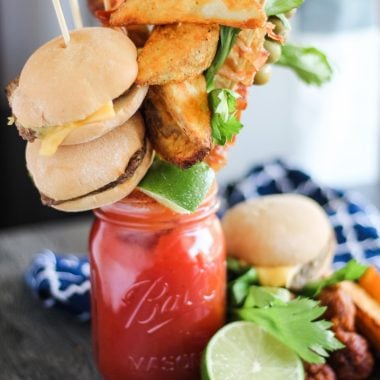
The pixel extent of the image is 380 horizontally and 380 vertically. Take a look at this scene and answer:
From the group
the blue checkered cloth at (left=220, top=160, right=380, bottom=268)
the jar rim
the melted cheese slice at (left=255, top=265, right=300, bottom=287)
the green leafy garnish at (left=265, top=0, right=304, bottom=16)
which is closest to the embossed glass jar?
the jar rim

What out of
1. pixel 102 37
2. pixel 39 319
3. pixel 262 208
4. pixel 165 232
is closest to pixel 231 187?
pixel 262 208

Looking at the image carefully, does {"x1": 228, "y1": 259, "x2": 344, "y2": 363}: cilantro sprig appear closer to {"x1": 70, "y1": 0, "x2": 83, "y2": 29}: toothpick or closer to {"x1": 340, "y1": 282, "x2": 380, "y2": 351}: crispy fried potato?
{"x1": 340, "y1": 282, "x2": 380, "y2": 351}: crispy fried potato

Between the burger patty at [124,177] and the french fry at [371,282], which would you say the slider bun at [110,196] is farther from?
the french fry at [371,282]

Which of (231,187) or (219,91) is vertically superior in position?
(219,91)

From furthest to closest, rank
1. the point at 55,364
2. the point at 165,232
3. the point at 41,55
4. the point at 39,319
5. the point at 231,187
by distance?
1. the point at 231,187
2. the point at 39,319
3. the point at 55,364
4. the point at 165,232
5. the point at 41,55

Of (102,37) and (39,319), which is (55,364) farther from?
(102,37)

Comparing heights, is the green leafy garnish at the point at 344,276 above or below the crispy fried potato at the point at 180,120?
below

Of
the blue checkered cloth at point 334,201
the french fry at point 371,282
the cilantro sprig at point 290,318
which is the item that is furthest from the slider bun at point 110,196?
the blue checkered cloth at point 334,201
